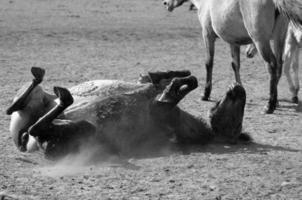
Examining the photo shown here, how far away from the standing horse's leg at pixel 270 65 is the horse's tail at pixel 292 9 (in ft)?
1.53

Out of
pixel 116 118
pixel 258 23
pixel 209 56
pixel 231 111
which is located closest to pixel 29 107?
pixel 116 118

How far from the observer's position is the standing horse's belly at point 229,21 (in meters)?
9.30

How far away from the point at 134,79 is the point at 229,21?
91.8 inches

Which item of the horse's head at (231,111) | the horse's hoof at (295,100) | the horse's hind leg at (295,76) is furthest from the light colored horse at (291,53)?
the horse's head at (231,111)

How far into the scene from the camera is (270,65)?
30.3 feet

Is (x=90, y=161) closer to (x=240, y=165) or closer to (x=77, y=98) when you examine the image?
(x=77, y=98)

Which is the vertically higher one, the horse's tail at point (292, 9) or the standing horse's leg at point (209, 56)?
the horse's tail at point (292, 9)

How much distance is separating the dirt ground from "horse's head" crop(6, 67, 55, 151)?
20 centimetres

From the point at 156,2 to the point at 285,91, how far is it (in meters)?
11.5

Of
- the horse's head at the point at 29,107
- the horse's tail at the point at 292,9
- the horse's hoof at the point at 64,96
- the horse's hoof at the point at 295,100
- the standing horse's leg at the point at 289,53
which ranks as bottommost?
the horse's hoof at the point at 295,100

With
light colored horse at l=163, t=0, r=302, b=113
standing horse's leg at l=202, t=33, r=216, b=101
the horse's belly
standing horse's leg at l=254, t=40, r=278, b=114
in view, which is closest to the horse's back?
light colored horse at l=163, t=0, r=302, b=113

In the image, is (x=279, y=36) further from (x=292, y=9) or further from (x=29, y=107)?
(x=29, y=107)

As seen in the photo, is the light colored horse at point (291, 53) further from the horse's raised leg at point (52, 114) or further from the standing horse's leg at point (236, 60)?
the horse's raised leg at point (52, 114)

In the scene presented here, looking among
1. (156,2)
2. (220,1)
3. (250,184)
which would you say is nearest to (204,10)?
(220,1)
